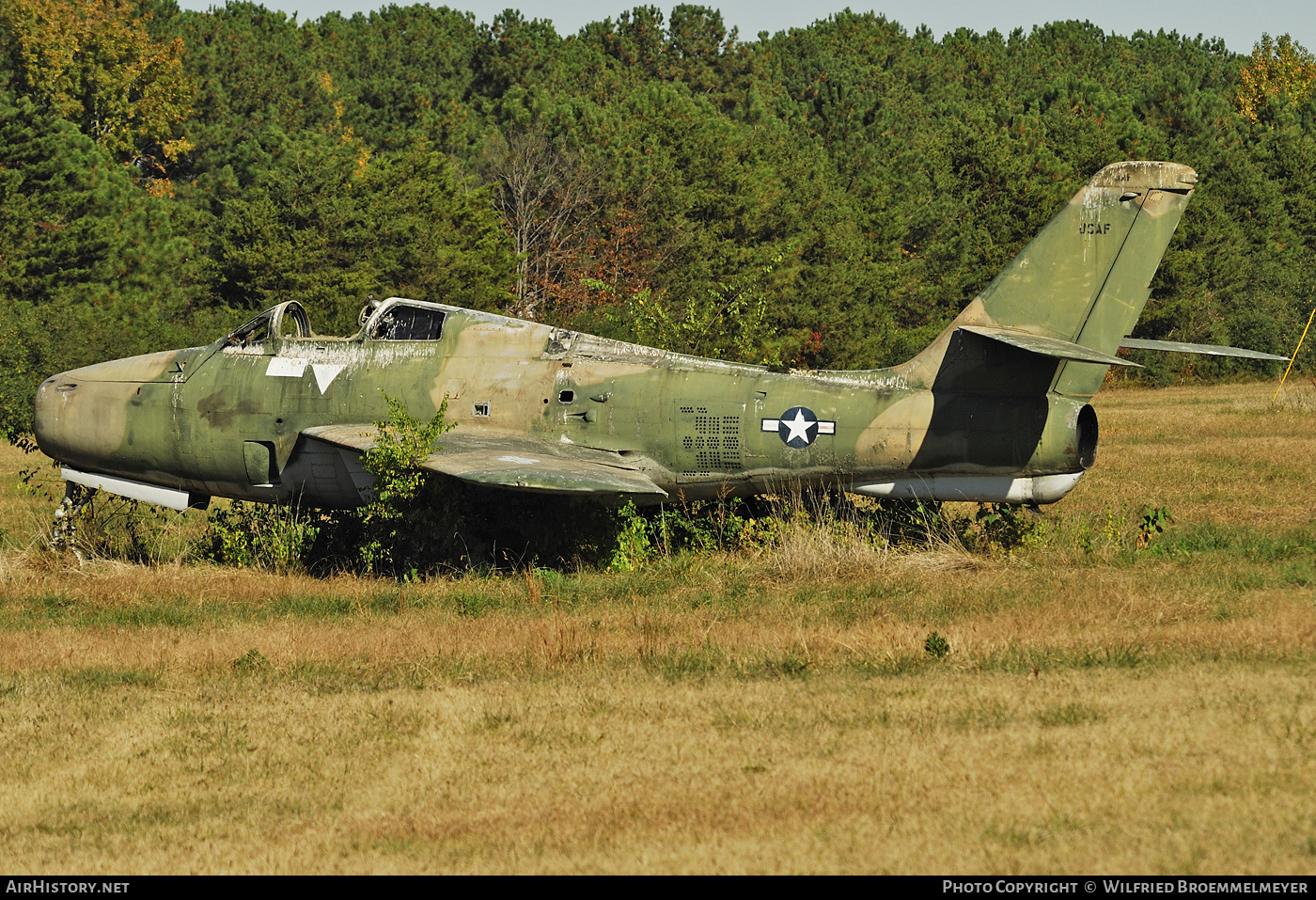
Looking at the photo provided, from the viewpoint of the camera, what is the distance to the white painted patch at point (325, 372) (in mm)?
15898

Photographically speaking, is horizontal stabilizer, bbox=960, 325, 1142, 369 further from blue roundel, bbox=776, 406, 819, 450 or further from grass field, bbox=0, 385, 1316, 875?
grass field, bbox=0, 385, 1316, 875

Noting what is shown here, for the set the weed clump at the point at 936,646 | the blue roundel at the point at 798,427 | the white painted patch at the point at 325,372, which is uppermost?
the white painted patch at the point at 325,372

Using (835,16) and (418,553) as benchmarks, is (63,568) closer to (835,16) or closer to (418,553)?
(418,553)

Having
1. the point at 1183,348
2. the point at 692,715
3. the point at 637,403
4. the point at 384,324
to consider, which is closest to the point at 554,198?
the point at 384,324

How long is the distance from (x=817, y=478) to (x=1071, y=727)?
698cm

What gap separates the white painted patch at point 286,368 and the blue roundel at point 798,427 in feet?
20.0

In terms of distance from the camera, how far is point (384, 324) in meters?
16.2

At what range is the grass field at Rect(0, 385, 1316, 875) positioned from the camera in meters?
6.74

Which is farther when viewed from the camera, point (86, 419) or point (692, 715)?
point (86, 419)

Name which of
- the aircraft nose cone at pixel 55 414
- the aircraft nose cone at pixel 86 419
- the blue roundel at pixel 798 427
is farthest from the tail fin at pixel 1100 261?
the aircraft nose cone at pixel 55 414

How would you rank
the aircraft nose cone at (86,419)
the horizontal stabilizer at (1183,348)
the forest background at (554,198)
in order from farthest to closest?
the forest background at (554,198) → the aircraft nose cone at (86,419) → the horizontal stabilizer at (1183,348)

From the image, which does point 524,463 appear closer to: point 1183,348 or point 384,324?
point 384,324

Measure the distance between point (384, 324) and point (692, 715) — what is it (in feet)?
28.6

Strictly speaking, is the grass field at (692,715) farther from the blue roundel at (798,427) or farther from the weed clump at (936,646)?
the blue roundel at (798,427)
